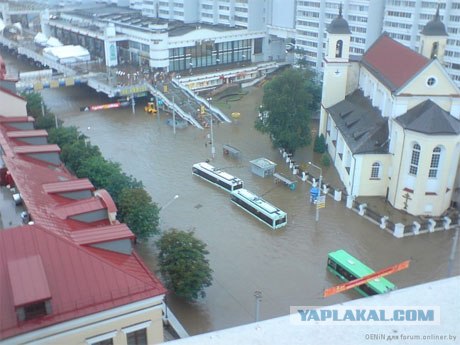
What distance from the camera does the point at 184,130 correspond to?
191 ft

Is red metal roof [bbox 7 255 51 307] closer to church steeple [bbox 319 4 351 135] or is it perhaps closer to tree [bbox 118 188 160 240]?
tree [bbox 118 188 160 240]

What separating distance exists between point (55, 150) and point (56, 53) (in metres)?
51.9

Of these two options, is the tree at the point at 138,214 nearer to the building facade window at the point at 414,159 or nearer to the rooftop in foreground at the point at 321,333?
the rooftop in foreground at the point at 321,333

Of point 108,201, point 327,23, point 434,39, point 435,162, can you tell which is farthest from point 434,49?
point 108,201

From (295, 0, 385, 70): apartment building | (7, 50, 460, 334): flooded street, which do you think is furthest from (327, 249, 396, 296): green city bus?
(295, 0, 385, 70): apartment building

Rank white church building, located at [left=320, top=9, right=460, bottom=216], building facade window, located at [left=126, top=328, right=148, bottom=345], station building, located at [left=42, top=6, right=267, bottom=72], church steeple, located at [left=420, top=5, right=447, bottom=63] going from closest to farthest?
building facade window, located at [left=126, top=328, right=148, bottom=345]
white church building, located at [left=320, top=9, right=460, bottom=216]
church steeple, located at [left=420, top=5, right=447, bottom=63]
station building, located at [left=42, top=6, right=267, bottom=72]

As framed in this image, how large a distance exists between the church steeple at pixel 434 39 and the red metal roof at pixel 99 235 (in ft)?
114

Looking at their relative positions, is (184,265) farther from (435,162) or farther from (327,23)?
(327,23)

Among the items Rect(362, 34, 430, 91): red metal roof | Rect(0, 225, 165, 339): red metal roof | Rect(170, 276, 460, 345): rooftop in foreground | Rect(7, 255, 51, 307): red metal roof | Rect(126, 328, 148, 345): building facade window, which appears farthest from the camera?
Rect(362, 34, 430, 91): red metal roof

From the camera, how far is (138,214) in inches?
1280

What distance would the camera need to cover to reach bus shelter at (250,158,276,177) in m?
45.7

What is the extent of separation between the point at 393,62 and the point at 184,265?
28.9 m

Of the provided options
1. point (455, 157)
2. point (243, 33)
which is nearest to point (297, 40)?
point (243, 33)

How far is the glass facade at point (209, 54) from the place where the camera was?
77.2 meters
